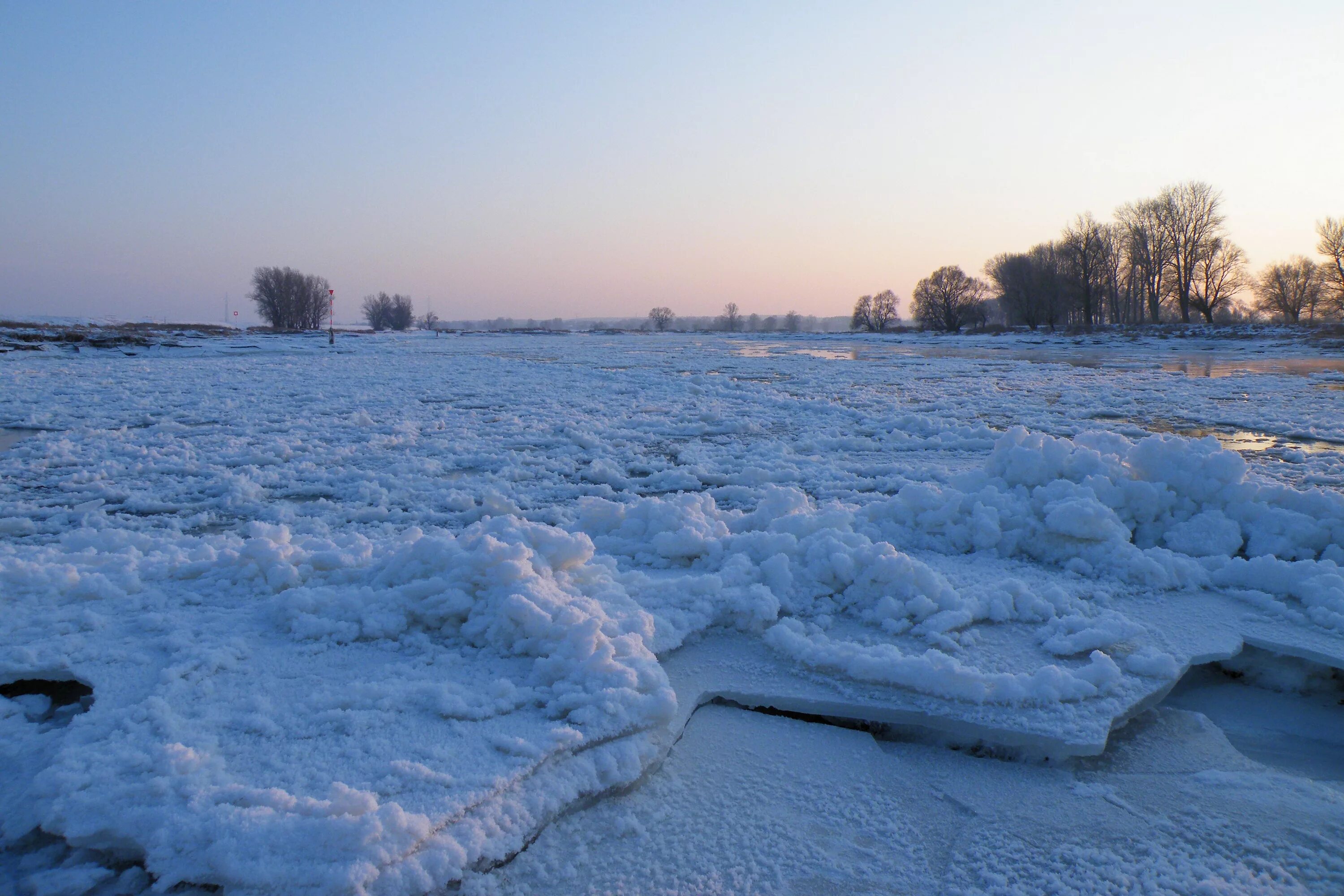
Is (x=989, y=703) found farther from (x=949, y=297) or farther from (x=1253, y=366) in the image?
(x=949, y=297)

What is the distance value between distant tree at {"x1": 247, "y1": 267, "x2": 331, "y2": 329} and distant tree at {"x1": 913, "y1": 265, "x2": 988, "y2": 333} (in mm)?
49397

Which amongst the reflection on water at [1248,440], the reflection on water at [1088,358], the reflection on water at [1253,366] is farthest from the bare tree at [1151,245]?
the reflection on water at [1248,440]

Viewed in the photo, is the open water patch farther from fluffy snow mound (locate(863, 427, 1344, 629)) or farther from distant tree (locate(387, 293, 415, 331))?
distant tree (locate(387, 293, 415, 331))

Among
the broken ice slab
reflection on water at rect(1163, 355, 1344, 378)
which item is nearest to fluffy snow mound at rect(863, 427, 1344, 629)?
the broken ice slab

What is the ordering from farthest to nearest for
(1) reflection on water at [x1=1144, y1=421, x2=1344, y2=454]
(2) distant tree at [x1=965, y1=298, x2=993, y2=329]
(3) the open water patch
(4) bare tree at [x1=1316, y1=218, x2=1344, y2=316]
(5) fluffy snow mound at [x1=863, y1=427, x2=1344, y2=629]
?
(2) distant tree at [x1=965, y1=298, x2=993, y2=329] → (4) bare tree at [x1=1316, y1=218, x2=1344, y2=316] → (1) reflection on water at [x1=1144, y1=421, x2=1344, y2=454] → (5) fluffy snow mound at [x1=863, y1=427, x2=1344, y2=629] → (3) the open water patch

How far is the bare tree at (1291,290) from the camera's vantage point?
48.4m

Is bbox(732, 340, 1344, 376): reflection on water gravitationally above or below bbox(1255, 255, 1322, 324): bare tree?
below

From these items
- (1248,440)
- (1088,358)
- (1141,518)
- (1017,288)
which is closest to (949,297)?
→ (1017,288)

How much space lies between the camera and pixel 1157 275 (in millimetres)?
43531

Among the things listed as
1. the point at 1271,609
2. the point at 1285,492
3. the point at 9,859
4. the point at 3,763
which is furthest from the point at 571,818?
the point at 1285,492

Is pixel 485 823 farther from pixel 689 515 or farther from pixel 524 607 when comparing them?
pixel 689 515

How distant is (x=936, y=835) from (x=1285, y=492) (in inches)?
116

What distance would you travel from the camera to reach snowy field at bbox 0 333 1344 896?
4.93ft

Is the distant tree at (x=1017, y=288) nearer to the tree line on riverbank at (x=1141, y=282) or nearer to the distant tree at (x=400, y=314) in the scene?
the tree line on riverbank at (x=1141, y=282)
